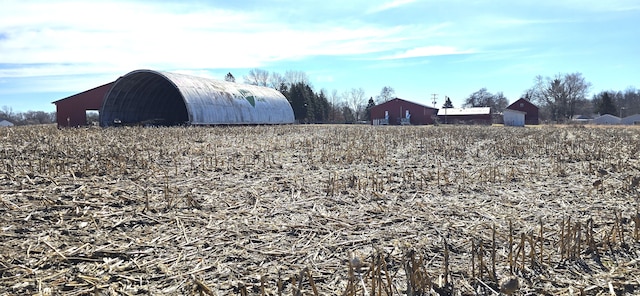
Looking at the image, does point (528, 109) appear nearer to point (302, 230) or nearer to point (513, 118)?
point (513, 118)

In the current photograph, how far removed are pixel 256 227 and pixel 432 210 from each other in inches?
99.6

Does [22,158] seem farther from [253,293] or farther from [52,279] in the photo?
[253,293]

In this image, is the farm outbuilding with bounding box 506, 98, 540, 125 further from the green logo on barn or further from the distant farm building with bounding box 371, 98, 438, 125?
the green logo on barn

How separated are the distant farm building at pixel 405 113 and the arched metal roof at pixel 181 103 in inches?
1171

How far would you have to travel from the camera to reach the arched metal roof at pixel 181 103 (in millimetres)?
27941

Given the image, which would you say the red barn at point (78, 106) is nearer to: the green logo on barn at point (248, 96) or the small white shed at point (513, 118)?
the green logo on barn at point (248, 96)

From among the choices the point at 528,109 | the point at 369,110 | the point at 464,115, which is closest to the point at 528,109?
the point at 528,109

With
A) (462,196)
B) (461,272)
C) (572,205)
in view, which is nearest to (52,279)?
(461,272)

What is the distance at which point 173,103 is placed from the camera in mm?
37406

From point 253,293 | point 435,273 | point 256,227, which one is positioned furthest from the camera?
point 256,227

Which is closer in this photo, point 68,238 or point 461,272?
point 461,272

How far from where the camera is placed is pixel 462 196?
691 centimetres

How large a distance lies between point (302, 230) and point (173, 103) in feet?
115

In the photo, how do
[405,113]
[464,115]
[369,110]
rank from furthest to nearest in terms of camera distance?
[369,110], [464,115], [405,113]
